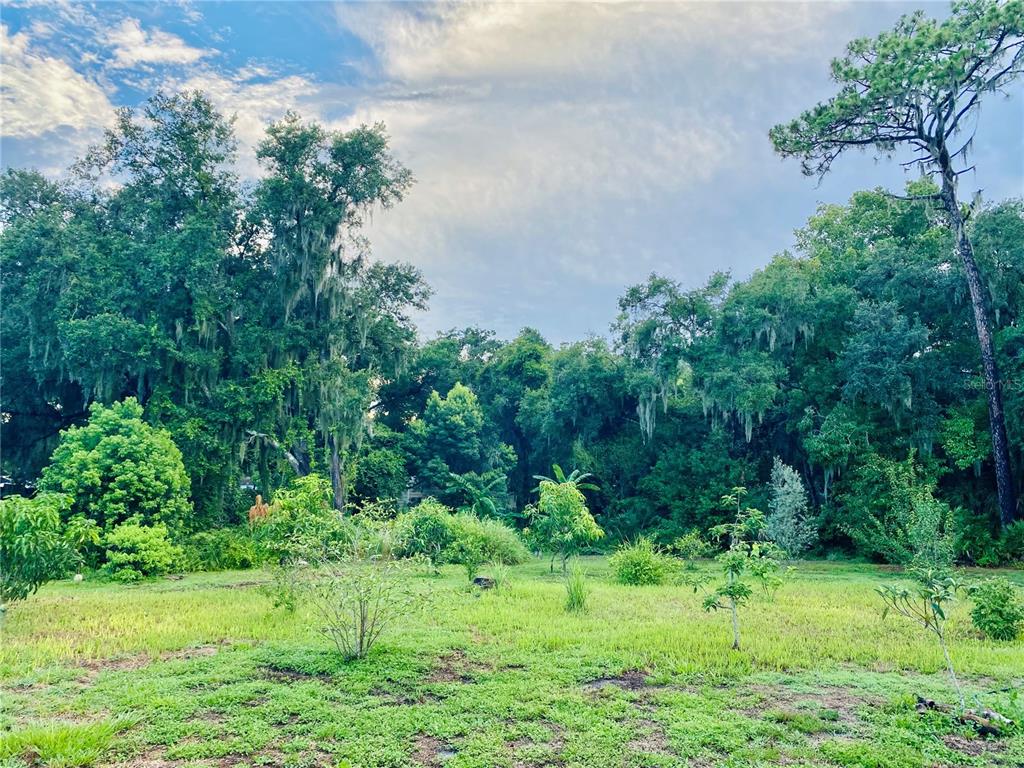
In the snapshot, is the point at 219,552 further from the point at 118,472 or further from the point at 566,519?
the point at 566,519

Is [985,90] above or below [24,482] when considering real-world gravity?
above

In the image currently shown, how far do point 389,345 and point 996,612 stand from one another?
18.6m

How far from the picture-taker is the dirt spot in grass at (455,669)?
18.9 feet

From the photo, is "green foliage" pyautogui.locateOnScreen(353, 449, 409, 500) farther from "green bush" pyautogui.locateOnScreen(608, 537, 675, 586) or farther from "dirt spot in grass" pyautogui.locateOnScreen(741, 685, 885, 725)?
"dirt spot in grass" pyautogui.locateOnScreen(741, 685, 885, 725)

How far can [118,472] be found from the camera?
45.3ft

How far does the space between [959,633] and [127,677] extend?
8.91 metres

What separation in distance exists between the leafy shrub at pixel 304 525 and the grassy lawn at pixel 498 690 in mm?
1072

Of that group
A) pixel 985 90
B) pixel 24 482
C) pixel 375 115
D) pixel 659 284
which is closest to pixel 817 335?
A: pixel 659 284

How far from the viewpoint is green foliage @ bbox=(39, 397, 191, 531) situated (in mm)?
13547

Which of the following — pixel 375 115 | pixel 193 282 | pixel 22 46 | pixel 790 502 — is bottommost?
pixel 790 502

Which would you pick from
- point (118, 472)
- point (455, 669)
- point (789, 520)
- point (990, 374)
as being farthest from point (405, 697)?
point (990, 374)

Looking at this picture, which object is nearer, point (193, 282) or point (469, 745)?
point (469, 745)

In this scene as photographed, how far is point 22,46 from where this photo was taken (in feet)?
32.3

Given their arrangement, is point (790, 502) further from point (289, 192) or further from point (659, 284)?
point (289, 192)
